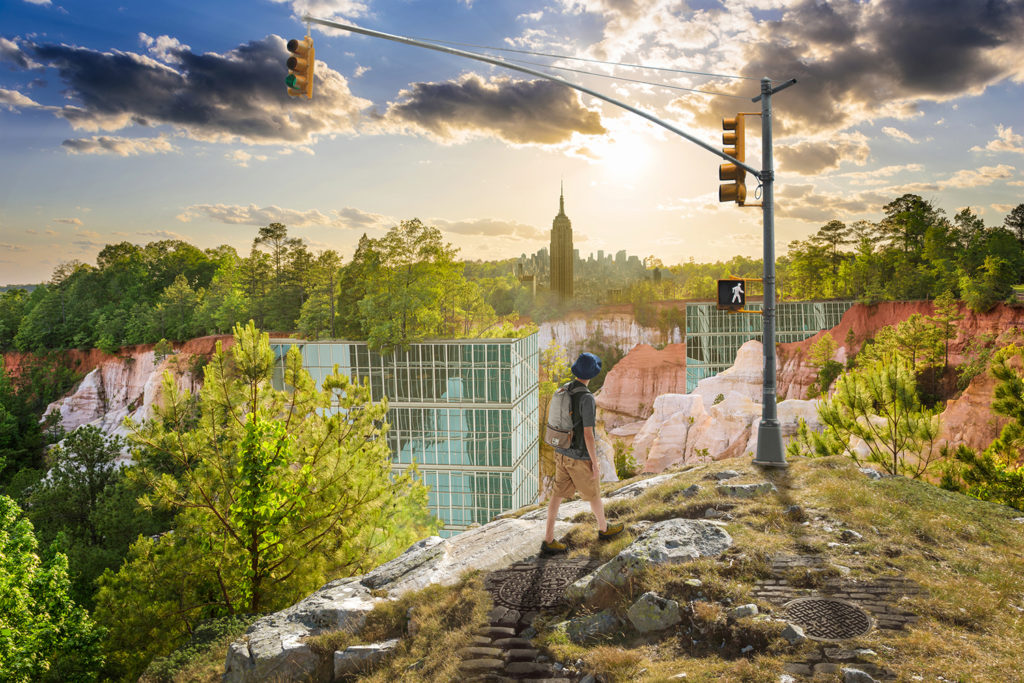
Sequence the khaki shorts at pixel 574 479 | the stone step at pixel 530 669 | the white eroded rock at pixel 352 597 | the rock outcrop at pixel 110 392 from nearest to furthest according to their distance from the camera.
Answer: the stone step at pixel 530 669 → the white eroded rock at pixel 352 597 → the khaki shorts at pixel 574 479 → the rock outcrop at pixel 110 392

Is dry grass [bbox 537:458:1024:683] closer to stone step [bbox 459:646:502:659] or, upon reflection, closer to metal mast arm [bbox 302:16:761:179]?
stone step [bbox 459:646:502:659]

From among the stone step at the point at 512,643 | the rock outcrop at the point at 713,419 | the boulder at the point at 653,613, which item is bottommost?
the rock outcrop at the point at 713,419

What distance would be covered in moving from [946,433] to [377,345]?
107ft

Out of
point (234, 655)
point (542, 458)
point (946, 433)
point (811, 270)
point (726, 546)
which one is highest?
point (811, 270)

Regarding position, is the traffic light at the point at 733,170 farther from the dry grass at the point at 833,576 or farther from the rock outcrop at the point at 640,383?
the rock outcrop at the point at 640,383

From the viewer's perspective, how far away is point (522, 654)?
5.75m

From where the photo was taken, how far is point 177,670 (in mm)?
7730

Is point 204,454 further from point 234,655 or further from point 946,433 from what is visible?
point 946,433

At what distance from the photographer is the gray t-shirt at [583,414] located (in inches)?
270

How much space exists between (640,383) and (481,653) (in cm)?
6909

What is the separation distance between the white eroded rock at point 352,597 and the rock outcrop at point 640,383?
208 feet

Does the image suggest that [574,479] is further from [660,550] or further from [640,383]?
[640,383]

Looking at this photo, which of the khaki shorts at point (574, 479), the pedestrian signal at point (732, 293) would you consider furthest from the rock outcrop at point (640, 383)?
the khaki shorts at point (574, 479)

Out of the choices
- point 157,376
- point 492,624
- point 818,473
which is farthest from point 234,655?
point 157,376
